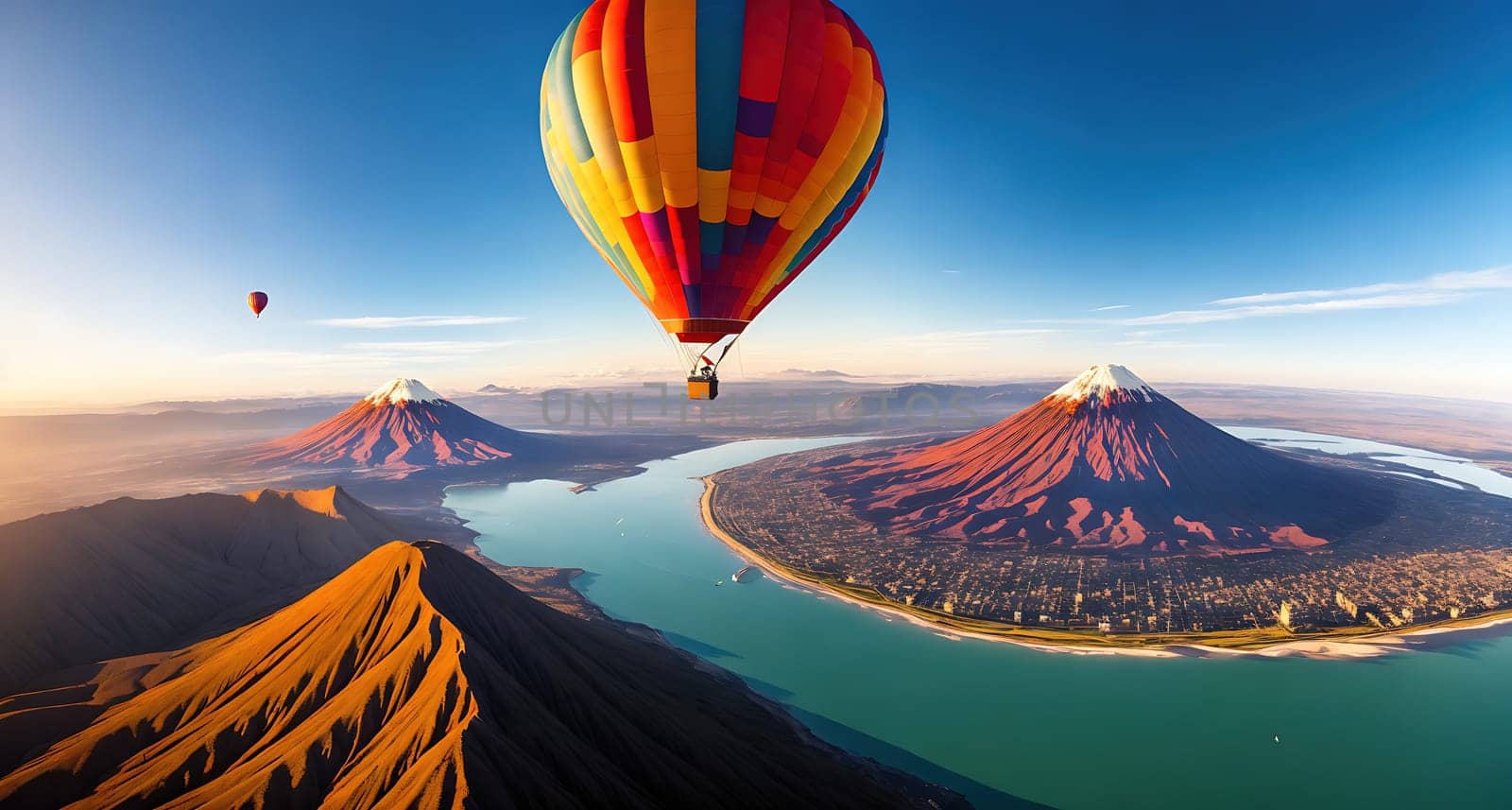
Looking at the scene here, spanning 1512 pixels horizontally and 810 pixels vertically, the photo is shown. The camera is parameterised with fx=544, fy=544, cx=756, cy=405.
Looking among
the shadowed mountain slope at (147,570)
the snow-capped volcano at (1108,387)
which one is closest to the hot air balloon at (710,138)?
the shadowed mountain slope at (147,570)

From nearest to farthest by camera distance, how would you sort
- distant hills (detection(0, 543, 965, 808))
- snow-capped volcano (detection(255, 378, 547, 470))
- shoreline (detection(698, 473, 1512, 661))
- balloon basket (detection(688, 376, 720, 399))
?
distant hills (detection(0, 543, 965, 808))
balloon basket (detection(688, 376, 720, 399))
shoreline (detection(698, 473, 1512, 661))
snow-capped volcano (detection(255, 378, 547, 470))

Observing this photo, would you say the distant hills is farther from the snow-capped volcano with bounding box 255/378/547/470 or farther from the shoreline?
the snow-capped volcano with bounding box 255/378/547/470

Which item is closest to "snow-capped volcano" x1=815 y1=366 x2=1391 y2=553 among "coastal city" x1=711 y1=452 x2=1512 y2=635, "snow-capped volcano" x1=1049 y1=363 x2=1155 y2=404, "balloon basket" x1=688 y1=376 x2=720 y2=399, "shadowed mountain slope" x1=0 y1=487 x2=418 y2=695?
"snow-capped volcano" x1=1049 y1=363 x2=1155 y2=404

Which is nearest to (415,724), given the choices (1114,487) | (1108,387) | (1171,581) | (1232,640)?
(1232,640)

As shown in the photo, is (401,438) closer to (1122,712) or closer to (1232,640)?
(1122,712)

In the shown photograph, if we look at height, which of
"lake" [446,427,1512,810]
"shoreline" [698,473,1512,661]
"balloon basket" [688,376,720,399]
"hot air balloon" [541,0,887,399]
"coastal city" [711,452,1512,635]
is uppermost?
"hot air balloon" [541,0,887,399]

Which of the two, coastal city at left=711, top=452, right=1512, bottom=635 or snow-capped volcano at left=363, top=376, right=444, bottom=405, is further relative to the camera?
snow-capped volcano at left=363, top=376, right=444, bottom=405
